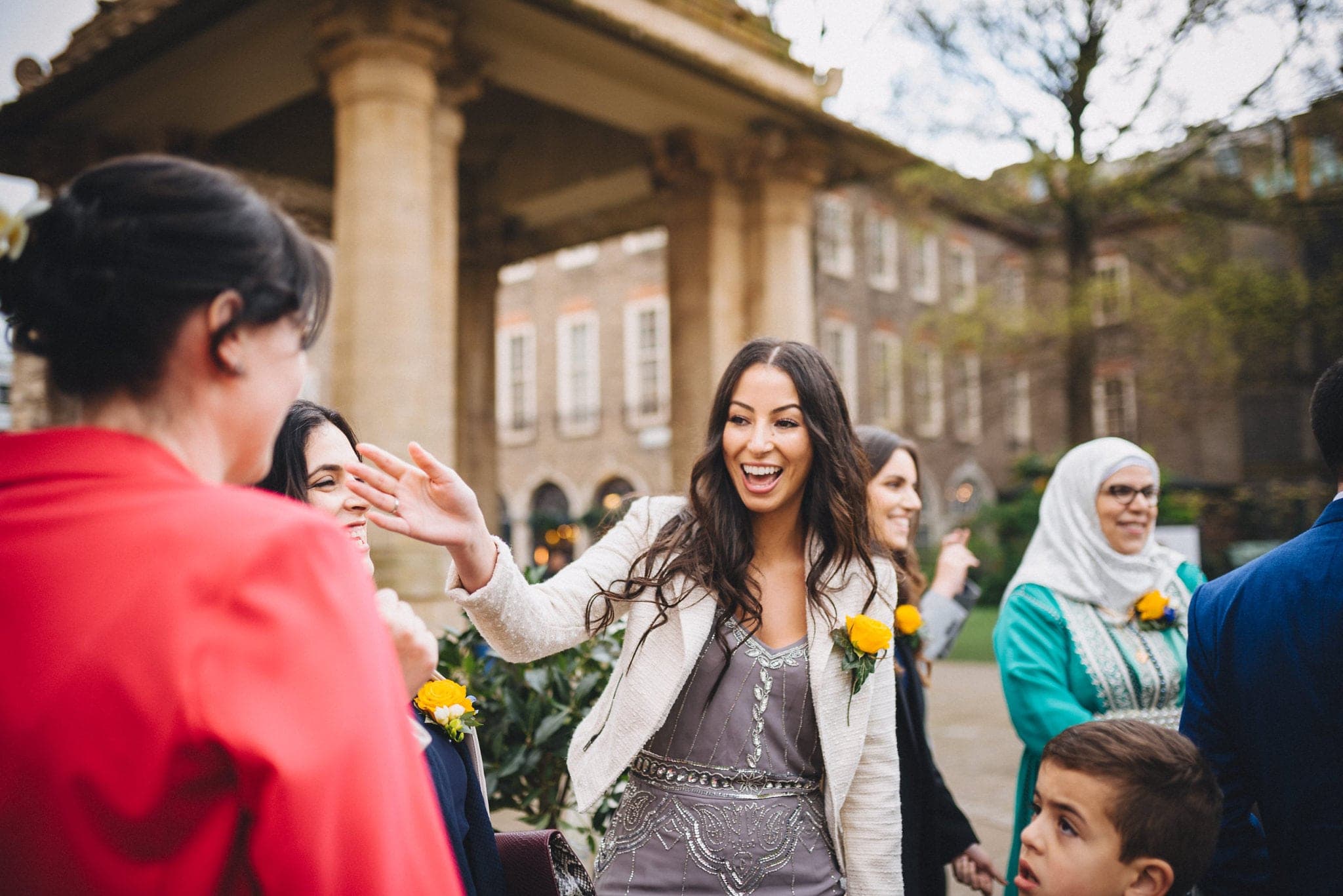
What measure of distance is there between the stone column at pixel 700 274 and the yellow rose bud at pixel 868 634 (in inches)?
380

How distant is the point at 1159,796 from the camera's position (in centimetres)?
209

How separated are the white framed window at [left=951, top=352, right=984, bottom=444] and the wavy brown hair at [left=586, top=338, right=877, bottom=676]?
16071mm

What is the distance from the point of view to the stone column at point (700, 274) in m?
12.2

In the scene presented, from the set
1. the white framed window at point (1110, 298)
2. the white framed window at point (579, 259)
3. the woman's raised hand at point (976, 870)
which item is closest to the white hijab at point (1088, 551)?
the woman's raised hand at point (976, 870)

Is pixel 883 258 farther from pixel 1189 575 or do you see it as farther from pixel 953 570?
pixel 1189 575

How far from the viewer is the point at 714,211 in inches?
485

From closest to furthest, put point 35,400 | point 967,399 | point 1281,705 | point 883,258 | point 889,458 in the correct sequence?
point 1281,705
point 889,458
point 35,400
point 967,399
point 883,258

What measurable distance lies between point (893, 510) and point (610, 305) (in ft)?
83.3

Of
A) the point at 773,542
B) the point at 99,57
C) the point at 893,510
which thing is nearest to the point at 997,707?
the point at 893,510

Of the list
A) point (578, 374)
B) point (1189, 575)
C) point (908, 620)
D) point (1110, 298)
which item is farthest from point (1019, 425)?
point (908, 620)

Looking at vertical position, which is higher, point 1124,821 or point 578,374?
point 578,374

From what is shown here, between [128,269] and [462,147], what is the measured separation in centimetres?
1417

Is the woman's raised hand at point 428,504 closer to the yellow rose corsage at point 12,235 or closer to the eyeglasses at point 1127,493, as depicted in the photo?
the yellow rose corsage at point 12,235

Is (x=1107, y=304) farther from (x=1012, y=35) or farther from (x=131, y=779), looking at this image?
(x=131, y=779)
